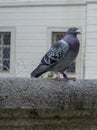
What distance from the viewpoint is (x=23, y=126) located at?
2.49 metres

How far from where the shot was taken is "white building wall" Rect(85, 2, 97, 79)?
1681cm

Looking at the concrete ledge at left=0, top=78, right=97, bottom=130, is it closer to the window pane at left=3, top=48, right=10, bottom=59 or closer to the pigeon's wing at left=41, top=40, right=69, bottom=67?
the pigeon's wing at left=41, top=40, right=69, bottom=67

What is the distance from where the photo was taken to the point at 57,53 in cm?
305

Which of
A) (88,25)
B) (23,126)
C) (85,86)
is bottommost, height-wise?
(23,126)

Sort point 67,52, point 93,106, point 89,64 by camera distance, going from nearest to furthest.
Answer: point 93,106
point 67,52
point 89,64

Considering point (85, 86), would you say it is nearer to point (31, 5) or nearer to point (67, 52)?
point (67, 52)

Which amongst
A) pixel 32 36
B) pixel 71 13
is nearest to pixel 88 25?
pixel 71 13

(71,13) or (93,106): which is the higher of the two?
(71,13)

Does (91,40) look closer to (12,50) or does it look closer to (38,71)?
(12,50)

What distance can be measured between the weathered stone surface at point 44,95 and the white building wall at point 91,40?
46.8 feet

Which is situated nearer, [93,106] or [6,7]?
[93,106]

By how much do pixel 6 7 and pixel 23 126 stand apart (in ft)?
50.5

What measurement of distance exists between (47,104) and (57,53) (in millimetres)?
646

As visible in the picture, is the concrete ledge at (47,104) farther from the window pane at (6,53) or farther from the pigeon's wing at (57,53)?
the window pane at (6,53)
